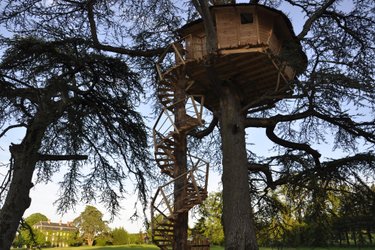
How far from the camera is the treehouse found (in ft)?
33.9

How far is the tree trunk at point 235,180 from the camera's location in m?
9.24

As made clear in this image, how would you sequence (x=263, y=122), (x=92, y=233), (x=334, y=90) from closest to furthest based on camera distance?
(x=334, y=90)
(x=263, y=122)
(x=92, y=233)

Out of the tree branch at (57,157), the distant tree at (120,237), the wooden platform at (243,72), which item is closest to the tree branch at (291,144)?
the wooden platform at (243,72)

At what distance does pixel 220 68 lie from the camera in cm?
1101

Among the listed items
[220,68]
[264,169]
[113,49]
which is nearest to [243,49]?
[220,68]

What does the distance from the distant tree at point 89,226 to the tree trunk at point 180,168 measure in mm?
66113

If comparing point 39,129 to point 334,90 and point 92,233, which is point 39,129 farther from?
point 92,233

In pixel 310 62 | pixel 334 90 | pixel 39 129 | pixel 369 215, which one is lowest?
pixel 369 215

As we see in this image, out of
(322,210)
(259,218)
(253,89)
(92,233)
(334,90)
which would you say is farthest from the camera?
(92,233)

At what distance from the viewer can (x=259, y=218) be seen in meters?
13.4

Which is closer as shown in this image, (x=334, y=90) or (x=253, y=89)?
(x=334, y=90)

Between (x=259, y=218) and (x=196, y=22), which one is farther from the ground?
(x=196, y=22)

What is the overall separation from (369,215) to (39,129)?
8.74 metres

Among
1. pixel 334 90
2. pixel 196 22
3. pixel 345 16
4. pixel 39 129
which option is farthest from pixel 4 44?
pixel 345 16
